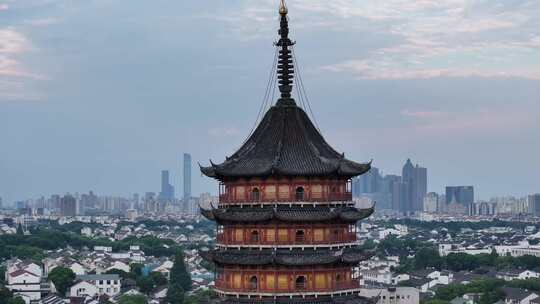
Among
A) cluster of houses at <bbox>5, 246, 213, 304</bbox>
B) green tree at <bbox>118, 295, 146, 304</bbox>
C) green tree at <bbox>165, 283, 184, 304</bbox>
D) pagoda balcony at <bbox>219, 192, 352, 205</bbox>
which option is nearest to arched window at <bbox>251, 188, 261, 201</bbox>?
pagoda balcony at <bbox>219, 192, 352, 205</bbox>

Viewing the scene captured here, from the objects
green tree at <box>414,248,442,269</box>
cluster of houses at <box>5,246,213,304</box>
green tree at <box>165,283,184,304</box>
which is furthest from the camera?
green tree at <box>414,248,442,269</box>

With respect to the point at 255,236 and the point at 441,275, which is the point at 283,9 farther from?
the point at 441,275

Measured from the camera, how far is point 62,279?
96750mm

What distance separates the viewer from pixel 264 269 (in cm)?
2788

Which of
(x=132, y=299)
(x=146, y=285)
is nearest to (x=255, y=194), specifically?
(x=132, y=299)

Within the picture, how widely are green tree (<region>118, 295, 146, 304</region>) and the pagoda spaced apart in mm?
56088

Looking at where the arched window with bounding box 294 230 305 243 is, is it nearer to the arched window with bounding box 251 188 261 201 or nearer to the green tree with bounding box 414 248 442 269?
the arched window with bounding box 251 188 261 201

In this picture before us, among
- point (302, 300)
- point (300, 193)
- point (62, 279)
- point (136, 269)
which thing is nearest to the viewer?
point (302, 300)

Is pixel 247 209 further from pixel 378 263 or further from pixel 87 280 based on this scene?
pixel 378 263

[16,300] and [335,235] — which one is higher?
[335,235]

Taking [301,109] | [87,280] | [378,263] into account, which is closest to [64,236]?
[378,263]

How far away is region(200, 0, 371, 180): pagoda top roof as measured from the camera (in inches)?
1107

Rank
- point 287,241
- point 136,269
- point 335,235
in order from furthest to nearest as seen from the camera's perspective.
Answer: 1. point 136,269
2. point 335,235
3. point 287,241

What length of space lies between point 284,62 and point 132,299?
193 feet
